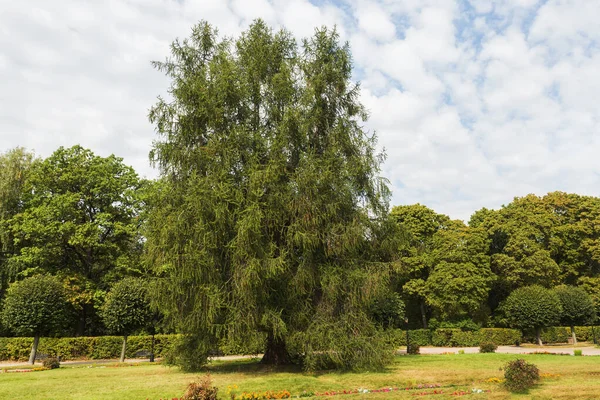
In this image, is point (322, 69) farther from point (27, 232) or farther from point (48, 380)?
point (27, 232)

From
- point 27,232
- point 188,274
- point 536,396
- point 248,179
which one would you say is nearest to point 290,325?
point 188,274

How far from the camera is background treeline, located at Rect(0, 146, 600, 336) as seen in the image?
3147 cm

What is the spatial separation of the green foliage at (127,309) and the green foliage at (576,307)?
92.7 feet

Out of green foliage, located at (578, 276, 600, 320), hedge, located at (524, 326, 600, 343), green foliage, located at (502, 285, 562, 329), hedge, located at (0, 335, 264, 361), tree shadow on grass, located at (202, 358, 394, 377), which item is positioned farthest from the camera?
green foliage, located at (578, 276, 600, 320)

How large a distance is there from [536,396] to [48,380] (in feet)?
47.3

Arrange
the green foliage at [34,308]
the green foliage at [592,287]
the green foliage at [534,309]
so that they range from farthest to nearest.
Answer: the green foliage at [592,287], the green foliage at [534,309], the green foliage at [34,308]

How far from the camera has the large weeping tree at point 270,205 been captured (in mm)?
15000

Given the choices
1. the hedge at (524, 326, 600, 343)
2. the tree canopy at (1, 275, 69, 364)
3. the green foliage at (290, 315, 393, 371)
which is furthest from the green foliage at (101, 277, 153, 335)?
the hedge at (524, 326, 600, 343)

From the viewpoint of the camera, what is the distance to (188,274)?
14898 millimetres

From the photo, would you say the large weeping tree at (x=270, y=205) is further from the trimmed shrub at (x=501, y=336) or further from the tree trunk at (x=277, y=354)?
the trimmed shrub at (x=501, y=336)

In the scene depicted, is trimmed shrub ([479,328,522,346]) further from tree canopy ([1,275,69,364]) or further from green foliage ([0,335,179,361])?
tree canopy ([1,275,69,364])

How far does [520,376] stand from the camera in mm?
11062

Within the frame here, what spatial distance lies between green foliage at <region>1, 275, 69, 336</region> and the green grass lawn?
8.41 meters

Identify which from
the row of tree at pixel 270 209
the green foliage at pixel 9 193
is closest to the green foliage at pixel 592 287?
the row of tree at pixel 270 209
